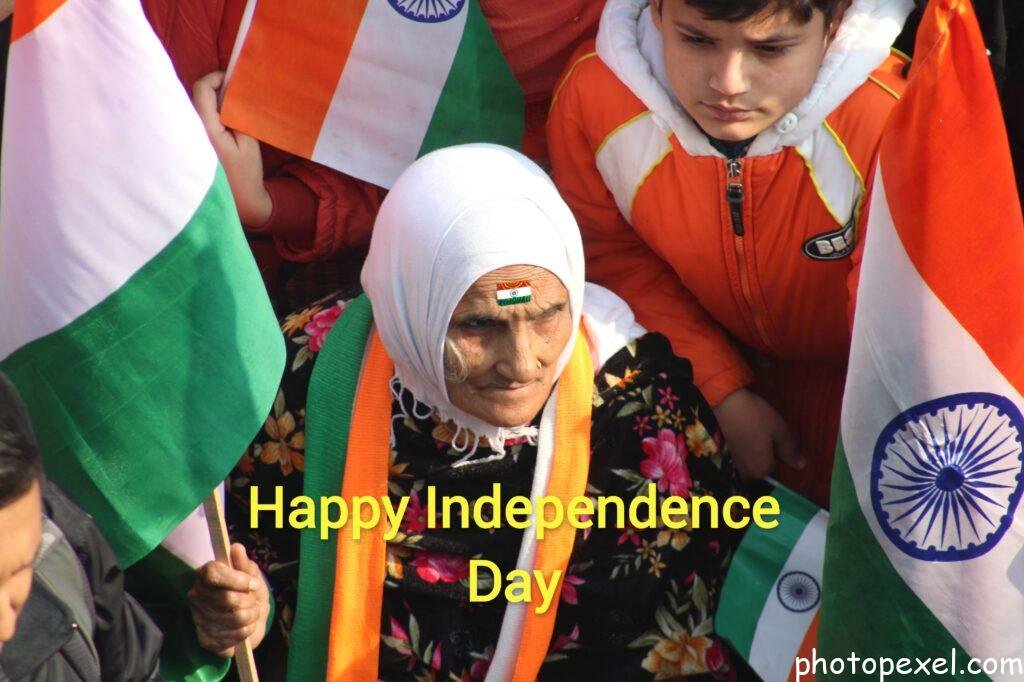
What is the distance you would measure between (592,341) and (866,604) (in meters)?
0.70

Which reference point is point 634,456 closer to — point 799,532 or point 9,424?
point 799,532

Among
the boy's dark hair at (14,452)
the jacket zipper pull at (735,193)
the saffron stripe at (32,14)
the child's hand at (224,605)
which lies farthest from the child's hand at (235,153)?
the boy's dark hair at (14,452)

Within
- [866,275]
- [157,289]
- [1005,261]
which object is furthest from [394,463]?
[1005,261]

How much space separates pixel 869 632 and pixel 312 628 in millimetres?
965

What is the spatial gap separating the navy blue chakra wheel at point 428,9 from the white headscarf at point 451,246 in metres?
0.47

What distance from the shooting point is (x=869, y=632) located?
7.51 ft

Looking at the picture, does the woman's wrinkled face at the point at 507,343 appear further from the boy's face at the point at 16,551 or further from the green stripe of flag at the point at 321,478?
the boy's face at the point at 16,551

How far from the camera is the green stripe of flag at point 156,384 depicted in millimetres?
2324

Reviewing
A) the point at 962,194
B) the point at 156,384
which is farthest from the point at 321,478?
the point at 962,194

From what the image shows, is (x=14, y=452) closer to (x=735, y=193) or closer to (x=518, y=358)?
(x=518, y=358)

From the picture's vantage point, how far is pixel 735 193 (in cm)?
267

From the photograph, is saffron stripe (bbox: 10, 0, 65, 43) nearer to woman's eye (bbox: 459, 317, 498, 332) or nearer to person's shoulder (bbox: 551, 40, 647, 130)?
woman's eye (bbox: 459, 317, 498, 332)

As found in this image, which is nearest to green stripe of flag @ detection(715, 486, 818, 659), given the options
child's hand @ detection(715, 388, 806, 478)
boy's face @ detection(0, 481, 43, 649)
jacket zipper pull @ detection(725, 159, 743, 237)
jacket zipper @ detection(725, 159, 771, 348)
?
child's hand @ detection(715, 388, 806, 478)

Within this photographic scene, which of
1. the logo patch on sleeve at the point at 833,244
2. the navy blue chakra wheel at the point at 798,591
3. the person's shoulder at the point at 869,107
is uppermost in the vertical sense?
the person's shoulder at the point at 869,107
